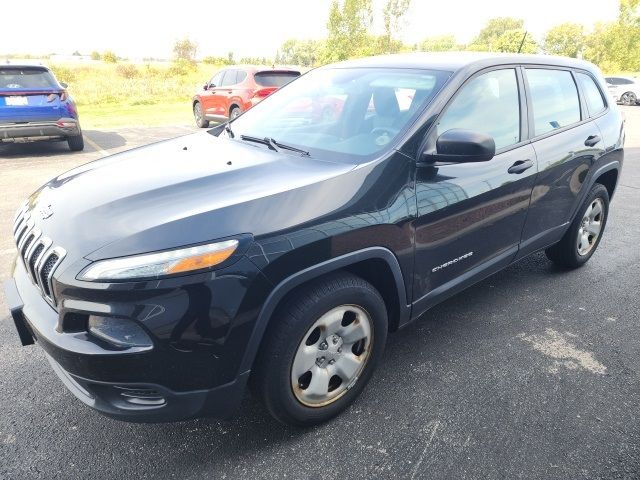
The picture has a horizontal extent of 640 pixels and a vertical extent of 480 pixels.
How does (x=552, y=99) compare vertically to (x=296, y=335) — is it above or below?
above

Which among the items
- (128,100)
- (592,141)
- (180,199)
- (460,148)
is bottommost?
(128,100)

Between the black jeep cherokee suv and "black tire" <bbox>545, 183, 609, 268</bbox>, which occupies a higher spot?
the black jeep cherokee suv

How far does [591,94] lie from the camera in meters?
3.76

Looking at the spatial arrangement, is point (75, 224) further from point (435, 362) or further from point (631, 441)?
point (631, 441)

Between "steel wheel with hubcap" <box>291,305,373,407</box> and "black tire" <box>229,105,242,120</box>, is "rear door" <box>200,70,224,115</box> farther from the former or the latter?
"steel wheel with hubcap" <box>291,305,373,407</box>

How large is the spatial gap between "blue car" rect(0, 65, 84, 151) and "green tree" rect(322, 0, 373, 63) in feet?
88.3

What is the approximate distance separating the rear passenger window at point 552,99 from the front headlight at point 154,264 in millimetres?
2417

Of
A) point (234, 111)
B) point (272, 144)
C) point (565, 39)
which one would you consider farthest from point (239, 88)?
point (565, 39)

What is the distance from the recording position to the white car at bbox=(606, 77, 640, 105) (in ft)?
71.5

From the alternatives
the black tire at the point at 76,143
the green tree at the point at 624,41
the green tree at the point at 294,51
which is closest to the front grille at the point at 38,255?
the black tire at the point at 76,143

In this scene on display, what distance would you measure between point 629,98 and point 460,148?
81.8ft

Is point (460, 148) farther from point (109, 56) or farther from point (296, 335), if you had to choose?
point (109, 56)

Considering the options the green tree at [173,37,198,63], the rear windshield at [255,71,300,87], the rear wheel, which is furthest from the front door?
the green tree at [173,37,198,63]

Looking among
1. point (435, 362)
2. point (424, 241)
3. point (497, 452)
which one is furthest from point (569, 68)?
point (497, 452)
